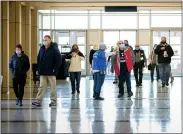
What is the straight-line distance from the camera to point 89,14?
32406mm

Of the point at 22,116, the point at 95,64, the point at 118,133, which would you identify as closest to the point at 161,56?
the point at 95,64

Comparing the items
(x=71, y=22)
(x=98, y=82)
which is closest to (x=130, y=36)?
(x=71, y=22)

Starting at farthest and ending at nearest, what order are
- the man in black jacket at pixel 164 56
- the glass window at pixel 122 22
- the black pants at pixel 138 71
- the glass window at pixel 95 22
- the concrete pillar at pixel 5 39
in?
the glass window at pixel 95 22 < the glass window at pixel 122 22 < the black pants at pixel 138 71 < the concrete pillar at pixel 5 39 < the man in black jacket at pixel 164 56

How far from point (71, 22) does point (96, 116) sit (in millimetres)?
22762

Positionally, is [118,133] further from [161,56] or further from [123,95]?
[161,56]

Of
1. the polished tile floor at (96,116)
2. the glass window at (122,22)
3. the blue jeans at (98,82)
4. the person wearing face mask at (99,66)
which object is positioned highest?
the glass window at (122,22)

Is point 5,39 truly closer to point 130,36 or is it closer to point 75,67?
point 75,67

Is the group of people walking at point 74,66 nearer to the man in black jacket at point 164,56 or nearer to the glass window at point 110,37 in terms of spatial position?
the man in black jacket at point 164,56

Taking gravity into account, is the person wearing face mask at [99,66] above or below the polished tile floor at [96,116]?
above

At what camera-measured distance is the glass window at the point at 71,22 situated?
3216 cm

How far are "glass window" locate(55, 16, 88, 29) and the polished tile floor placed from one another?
18548mm

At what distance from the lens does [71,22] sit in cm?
3225

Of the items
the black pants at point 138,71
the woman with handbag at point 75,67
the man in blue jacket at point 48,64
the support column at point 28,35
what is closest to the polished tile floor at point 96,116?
the man in blue jacket at point 48,64

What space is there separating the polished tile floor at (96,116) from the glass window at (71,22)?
18548mm
